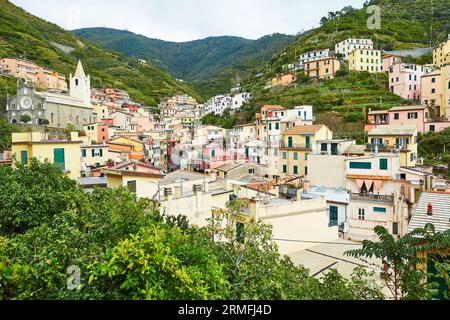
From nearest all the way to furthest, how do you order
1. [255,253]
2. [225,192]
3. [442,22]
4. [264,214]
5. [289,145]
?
[255,253] → [264,214] → [225,192] → [289,145] → [442,22]

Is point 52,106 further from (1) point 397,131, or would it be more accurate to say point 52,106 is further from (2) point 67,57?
(2) point 67,57

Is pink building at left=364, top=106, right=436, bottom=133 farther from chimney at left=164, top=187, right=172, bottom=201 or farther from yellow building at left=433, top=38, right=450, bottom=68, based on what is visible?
chimney at left=164, top=187, right=172, bottom=201

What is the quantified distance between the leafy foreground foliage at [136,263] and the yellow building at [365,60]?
246 ft

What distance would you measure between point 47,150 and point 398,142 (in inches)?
1262

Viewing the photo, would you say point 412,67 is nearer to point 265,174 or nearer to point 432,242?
point 265,174

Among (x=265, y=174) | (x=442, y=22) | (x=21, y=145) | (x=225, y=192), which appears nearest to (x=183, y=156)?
(x=265, y=174)

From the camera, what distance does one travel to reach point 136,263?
16.4 ft

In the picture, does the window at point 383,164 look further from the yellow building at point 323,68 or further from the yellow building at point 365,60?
the yellow building at point 365,60

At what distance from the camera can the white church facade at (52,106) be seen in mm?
57031

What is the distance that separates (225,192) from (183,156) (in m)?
34.1

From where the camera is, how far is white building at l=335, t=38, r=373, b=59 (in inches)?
3187

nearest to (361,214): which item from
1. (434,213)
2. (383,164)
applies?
(383,164)

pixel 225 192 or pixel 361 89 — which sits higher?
pixel 361 89
